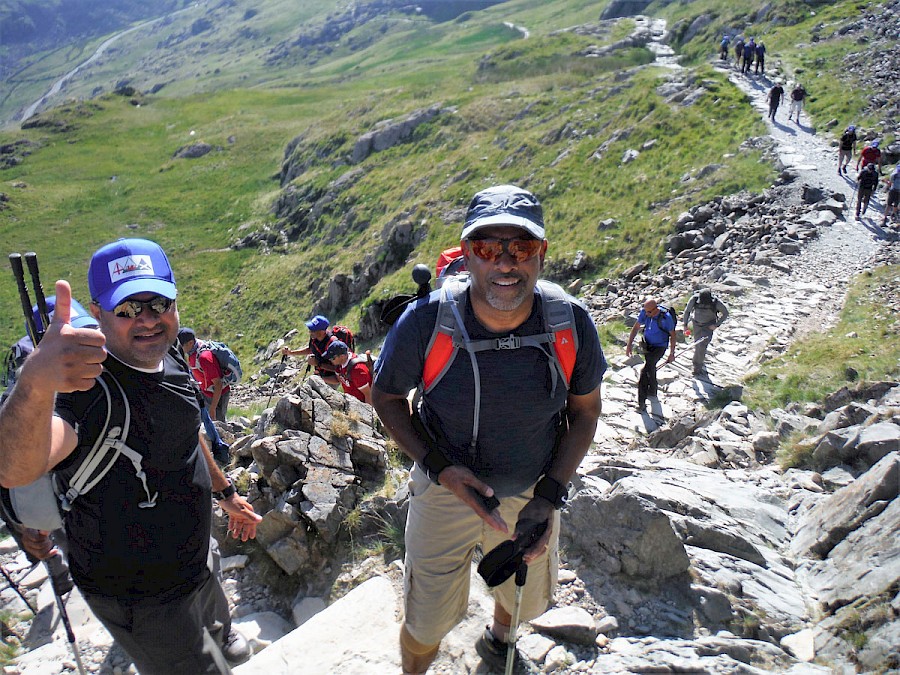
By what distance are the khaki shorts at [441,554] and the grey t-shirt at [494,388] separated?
0.26 meters

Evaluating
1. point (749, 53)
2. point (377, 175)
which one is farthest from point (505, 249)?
point (377, 175)

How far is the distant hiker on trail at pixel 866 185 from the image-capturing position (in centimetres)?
1825

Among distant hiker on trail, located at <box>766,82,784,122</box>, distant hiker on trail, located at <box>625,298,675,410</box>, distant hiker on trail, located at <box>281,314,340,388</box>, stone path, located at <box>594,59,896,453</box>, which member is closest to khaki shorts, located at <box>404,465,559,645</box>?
stone path, located at <box>594,59,896,453</box>

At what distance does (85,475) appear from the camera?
310 cm

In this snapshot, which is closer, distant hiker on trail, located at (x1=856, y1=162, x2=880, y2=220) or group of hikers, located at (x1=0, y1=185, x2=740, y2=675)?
group of hikers, located at (x1=0, y1=185, x2=740, y2=675)

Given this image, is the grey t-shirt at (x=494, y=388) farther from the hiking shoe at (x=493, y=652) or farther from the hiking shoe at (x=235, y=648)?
the hiking shoe at (x=235, y=648)

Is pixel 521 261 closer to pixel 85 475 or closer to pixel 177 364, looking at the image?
pixel 177 364

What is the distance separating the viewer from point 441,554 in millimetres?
3734

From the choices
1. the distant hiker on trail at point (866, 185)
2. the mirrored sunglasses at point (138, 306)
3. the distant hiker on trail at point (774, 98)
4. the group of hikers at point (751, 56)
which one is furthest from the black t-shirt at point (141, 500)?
the group of hikers at point (751, 56)

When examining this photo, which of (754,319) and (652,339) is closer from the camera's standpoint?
(652,339)

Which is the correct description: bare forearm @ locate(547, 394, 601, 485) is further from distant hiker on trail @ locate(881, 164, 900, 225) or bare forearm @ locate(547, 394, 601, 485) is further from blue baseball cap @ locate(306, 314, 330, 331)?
distant hiker on trail @ locate(881, 164, 900, 225)

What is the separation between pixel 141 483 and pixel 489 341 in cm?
210

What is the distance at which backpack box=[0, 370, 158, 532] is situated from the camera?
10.2 feet

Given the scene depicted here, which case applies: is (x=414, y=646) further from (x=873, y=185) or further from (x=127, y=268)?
(x=873, y=185)
